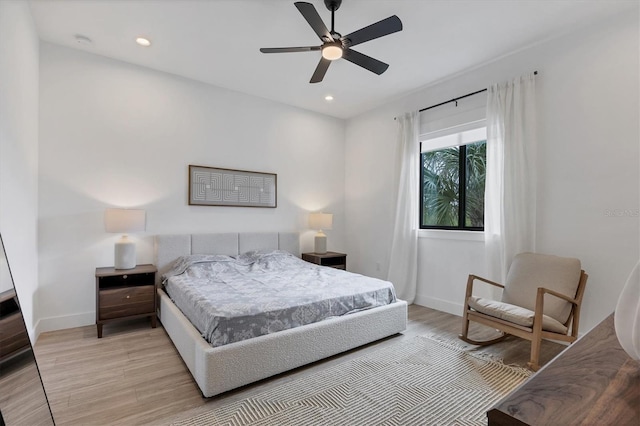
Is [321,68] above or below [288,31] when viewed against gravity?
below

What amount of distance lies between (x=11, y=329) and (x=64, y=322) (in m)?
2.39

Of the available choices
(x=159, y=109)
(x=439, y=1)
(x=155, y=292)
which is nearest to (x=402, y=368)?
(x=155, y=292)

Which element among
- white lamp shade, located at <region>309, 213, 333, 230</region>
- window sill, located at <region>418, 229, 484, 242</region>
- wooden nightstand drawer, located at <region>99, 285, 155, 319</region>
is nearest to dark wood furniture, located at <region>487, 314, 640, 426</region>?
window sill, located at <region>418, 229, 484, 242</region>

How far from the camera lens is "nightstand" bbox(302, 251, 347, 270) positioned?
4538 mm

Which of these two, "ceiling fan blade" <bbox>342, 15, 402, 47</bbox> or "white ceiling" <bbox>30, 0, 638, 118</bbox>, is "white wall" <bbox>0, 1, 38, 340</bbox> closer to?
"white ceiling" <bbox>30, 0, 638, 118</bbox>

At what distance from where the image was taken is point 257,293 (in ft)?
8.77

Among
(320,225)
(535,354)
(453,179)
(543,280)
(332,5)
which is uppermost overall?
(332,5)

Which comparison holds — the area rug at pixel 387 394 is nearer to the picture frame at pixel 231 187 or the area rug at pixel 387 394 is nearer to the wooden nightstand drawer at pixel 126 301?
the wooden nightstand drawer at pixel 126 301

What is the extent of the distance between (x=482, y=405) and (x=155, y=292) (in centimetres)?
311

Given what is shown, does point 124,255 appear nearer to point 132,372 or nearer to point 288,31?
point 132,372

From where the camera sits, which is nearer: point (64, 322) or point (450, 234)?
point (64, 322)

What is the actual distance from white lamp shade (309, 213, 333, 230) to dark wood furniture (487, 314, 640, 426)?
4.01 m

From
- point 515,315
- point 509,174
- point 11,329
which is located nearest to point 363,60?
point 509,174

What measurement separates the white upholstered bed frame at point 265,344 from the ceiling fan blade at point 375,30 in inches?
89.7
